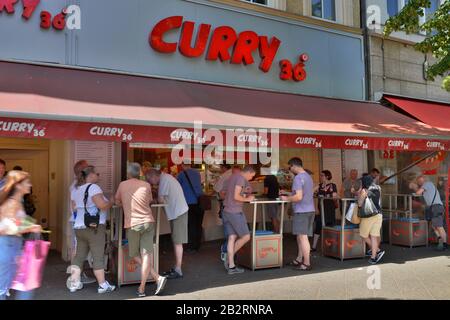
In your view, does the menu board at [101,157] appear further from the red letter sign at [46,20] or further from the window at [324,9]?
the window at [324,9]

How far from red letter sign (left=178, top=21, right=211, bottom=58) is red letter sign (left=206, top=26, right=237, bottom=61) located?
0.16 metres

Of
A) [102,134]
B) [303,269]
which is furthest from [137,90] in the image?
[303,269]

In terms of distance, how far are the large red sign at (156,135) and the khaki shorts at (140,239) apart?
1124mm

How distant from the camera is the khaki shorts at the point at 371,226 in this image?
24.1 feet

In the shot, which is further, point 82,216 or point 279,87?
point 279,87

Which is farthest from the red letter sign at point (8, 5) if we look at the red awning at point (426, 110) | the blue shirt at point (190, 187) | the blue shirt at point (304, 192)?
the red awning at point (426, 110)

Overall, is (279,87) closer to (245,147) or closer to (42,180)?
(245,147)

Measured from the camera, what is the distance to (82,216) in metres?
5.56

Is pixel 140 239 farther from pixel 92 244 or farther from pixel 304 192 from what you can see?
pixel 304 192

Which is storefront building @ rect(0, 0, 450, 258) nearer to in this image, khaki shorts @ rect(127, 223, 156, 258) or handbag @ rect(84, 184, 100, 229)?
handbag @ rect(84, 184, 100, 229)

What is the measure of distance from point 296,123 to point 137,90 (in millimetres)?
2668

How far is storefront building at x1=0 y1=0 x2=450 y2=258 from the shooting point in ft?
19.5

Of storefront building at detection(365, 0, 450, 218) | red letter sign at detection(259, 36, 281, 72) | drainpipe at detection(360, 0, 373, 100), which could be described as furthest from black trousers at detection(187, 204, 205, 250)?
drainpipe at detection(360, 0, 373, 100)
